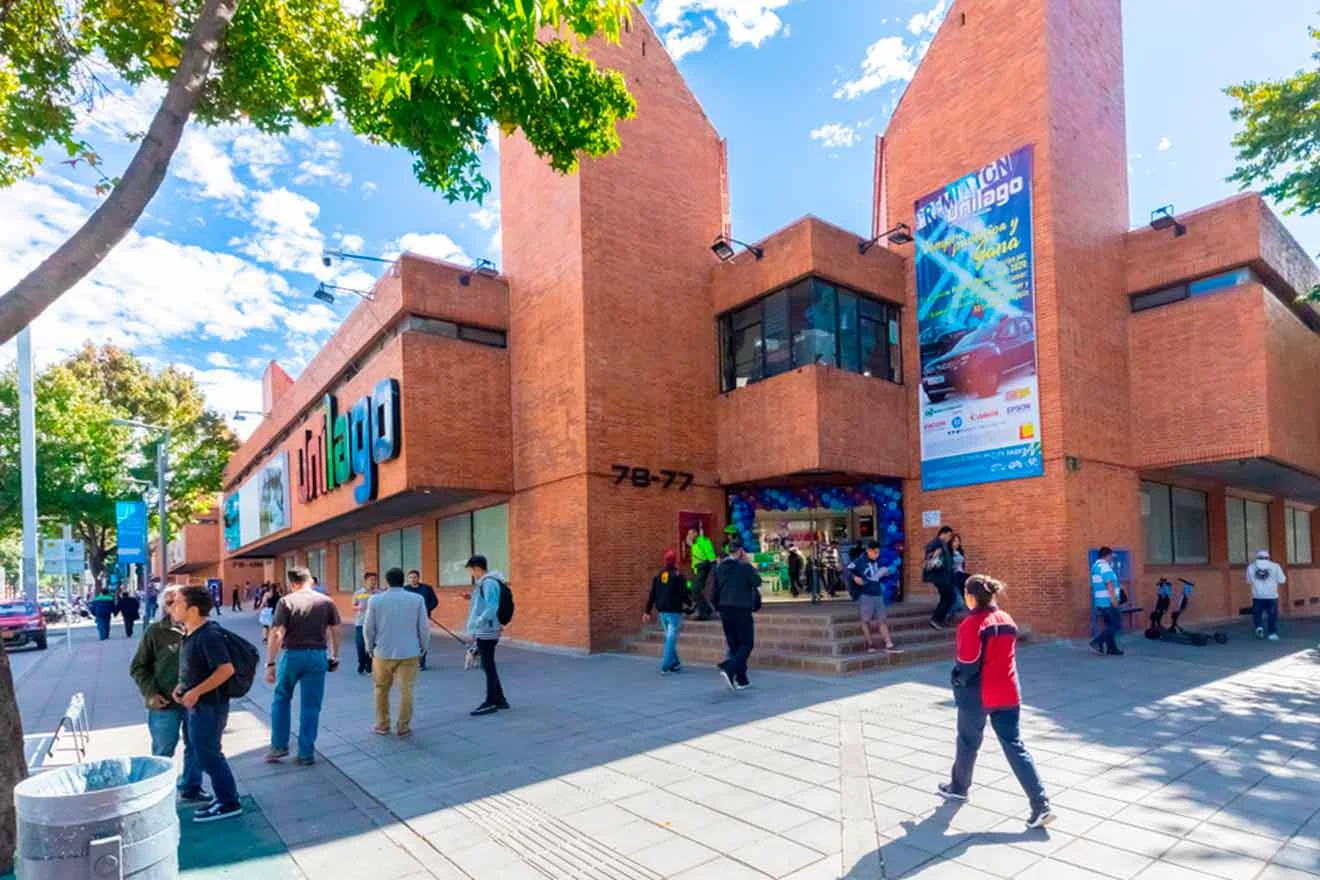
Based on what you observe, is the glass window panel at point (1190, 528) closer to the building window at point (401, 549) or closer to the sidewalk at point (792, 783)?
the sidewalk at point (792, 783)

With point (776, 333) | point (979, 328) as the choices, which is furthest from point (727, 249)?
point (979, 328)

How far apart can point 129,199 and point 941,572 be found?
1200 centimetres

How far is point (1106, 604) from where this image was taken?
1191 cm

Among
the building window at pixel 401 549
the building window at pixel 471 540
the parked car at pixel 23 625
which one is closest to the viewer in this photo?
the building window at pixel 471 540

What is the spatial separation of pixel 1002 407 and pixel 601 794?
11.5 m

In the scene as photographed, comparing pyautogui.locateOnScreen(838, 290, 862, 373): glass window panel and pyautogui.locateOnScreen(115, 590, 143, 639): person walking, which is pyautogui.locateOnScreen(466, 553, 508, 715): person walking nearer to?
pyautogui.locateOnScreen(838, 290, 862, 373): glass window panel

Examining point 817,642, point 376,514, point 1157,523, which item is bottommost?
point 817,642

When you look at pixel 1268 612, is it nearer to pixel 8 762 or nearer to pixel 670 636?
pixel 670 636

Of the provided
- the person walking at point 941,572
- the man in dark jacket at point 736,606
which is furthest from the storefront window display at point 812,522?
the man in dark jacket at point 736,606

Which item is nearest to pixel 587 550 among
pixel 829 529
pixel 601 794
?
pixel 829 529

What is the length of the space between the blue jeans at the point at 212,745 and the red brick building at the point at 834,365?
28.9 ft

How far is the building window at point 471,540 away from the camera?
55.6 ft

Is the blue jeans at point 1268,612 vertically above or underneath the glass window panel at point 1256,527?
underneath

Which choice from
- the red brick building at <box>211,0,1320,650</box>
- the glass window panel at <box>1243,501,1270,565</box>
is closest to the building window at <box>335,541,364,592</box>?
the red brick building at <box>211,0,1320,650</box>
